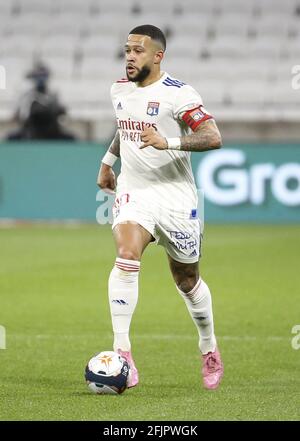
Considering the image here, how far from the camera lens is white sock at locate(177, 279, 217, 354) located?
6.84m

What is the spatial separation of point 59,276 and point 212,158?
19.9 feet

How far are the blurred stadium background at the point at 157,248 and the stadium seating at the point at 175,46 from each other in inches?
1.4

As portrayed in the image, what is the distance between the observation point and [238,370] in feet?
23.6

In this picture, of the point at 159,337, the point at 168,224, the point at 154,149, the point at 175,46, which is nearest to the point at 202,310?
the point at 168,224

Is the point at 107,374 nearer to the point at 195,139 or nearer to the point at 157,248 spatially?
the point at 195,139

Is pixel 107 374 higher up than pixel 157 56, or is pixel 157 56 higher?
Answer: pixel 157 56

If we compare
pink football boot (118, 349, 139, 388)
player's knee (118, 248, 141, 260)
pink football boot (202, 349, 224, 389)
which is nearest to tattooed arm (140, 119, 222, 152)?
player's knee (118, 248, 141, 260)

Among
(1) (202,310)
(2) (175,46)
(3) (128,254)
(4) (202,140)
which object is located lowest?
(2) (175,46)

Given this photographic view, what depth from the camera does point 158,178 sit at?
6762mm

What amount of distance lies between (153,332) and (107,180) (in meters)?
2.08

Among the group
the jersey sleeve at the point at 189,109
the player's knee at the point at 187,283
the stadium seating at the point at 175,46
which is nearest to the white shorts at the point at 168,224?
the player's knee at the point at 187,283

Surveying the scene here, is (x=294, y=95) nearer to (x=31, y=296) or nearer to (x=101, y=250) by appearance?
(x=101, y=250)

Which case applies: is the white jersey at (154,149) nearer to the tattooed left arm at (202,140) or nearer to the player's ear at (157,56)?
the player's ear at (157,56)

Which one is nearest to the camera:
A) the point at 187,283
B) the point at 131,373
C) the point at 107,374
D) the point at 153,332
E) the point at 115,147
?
the point at 107,374
